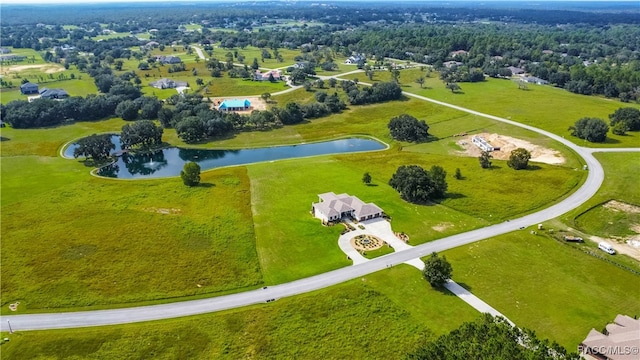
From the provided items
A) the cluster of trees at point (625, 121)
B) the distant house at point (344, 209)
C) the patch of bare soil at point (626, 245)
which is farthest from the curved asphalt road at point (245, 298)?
the cluster of trees at point (625, 121)

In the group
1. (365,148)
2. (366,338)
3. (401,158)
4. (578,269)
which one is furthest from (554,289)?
(365,148)

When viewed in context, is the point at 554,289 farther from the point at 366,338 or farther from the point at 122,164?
the point at 122,164

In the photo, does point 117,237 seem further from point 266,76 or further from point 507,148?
point 266,76

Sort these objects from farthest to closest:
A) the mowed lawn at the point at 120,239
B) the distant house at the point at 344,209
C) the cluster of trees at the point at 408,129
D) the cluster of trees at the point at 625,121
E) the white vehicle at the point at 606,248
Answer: the cluster of trees at the point at 408,129 < the cluster of trees at the point at 625,121 < the distant house at the point at 344,209 < the white vehicle at the point at 606,248 < the mowed lawn at the point at 120,239

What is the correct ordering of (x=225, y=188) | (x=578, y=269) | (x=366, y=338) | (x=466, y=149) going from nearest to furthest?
(x=366, y=338), (x=578, y=269), (x=225, y=188), (x=466, y=149)

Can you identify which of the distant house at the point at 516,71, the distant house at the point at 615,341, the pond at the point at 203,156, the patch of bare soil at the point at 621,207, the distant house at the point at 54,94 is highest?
the distant house at the point at 516,71

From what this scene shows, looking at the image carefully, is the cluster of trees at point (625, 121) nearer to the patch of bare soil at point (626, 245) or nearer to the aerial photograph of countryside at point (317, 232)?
the aerial photograph of countryside at point (317, 232)

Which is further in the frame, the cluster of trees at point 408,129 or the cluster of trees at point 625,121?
the cluster of trees at point 408,129

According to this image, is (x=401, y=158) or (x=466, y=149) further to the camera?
(x=466, y=149)
